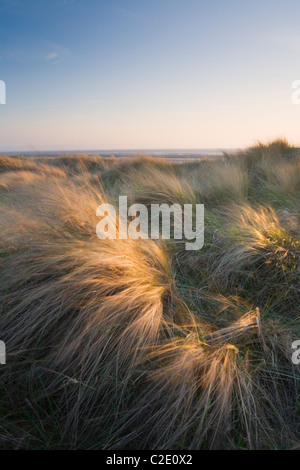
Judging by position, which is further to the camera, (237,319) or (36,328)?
(237,319)

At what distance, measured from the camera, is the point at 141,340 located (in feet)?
4.71

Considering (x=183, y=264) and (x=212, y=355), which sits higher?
(x=183, y=264)

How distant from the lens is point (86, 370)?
4.59 feet

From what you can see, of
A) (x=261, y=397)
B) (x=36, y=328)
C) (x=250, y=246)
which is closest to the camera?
(x=261, y=397)

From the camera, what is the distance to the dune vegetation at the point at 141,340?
48.2 inches

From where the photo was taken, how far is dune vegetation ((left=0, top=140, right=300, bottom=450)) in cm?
122

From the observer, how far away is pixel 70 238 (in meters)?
2.11

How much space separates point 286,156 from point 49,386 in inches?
259

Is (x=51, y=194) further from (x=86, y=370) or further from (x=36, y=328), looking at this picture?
(x=86, y=370)

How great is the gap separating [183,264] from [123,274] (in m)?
0.71

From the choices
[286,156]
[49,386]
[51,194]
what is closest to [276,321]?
[49,386]

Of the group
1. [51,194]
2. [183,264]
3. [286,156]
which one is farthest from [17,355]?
[286,156]

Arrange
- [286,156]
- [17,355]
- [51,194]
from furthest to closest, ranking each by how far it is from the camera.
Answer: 1. [286,156]
2. [51,194]
3. [17,355]
